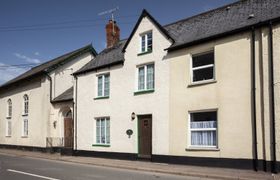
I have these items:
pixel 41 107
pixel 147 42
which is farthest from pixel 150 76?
pixel 41 107

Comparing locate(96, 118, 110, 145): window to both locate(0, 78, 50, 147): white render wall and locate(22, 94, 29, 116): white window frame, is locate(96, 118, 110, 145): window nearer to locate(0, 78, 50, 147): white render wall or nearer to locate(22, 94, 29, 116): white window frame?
locate(0, 78, 50, 147): white render wall

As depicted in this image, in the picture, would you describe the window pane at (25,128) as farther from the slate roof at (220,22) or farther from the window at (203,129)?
the window at (203,129)

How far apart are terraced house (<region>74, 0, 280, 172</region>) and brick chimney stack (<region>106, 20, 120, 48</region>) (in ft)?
10.5

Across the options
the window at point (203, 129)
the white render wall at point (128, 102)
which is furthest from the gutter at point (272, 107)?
the white render wall at point (128, 102)

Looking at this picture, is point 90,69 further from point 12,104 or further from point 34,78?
point 12,104

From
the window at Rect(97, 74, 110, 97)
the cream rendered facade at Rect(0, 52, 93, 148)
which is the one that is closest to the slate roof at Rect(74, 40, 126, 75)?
the window at Rect(97, 74, 110, 97)

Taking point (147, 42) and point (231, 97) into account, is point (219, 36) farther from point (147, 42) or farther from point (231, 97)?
point (147, 42)

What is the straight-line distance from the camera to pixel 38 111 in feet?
93.4

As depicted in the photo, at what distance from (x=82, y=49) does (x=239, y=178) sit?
21.6 m

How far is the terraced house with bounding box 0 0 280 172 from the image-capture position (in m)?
→ 13.9

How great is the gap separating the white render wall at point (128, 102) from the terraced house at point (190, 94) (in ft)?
0.19

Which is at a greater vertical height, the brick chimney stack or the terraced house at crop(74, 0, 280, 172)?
the brick chimney stack

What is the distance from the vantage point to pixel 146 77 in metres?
19.3

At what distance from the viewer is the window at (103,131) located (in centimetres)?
2144
